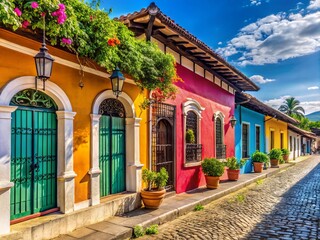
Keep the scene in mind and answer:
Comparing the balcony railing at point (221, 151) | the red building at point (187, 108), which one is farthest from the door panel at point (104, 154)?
the balcony railing at point (221, 151)

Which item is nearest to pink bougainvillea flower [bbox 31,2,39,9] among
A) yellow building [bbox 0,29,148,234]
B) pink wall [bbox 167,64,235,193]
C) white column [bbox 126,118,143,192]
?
yellow building [bbox 0,29,148,234]

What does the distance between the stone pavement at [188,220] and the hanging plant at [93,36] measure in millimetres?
3022

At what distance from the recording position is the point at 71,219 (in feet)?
16.3

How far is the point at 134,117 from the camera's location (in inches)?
266

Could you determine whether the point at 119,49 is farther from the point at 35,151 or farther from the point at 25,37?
the point at 35,151

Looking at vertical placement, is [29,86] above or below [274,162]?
above

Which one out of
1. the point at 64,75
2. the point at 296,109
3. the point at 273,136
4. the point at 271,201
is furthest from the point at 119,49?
the point at 296,109

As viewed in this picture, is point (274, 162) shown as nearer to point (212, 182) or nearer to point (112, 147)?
point (212, 182)

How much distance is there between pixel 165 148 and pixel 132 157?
5.49ft

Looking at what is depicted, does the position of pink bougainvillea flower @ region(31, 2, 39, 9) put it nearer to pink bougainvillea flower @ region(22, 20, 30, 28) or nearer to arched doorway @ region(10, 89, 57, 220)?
pink bougainvillea flower @ region(22, 20, 30, 28)

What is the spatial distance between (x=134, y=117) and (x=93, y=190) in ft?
6.72

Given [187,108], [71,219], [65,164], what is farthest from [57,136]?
[187,108]

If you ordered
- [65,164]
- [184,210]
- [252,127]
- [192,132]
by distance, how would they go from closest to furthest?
[65,164] → [184,210] → [192,132] → [252,127]

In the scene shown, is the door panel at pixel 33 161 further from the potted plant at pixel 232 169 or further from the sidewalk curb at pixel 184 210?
the potted plant at pixel 232 169
